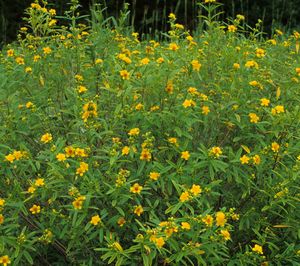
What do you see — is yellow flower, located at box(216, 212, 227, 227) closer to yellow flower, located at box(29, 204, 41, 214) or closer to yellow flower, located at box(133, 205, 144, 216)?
yellow flower, located at box(133, 205, 144, 216)

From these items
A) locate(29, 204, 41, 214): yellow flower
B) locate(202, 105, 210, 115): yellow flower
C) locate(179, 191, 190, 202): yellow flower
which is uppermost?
locate(202, 105, 210, 115): yellow flower

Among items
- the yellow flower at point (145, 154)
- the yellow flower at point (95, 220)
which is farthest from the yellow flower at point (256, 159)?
the yellow flower at point (95, 220)

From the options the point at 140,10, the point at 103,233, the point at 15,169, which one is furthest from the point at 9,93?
the point at 140,10

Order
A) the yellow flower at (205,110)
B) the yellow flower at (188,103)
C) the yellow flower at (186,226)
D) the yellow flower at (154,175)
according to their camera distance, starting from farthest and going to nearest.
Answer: the yellow flower at (205,110)
the yellow flower at (188,103)
the yellow flower at (154,175)
the yellow flower at (186,226)

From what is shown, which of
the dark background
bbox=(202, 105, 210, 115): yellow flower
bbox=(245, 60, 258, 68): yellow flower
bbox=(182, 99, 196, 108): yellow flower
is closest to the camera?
bbox=(182, 99, 196, 108): yellow flower

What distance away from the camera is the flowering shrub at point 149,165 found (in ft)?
7.34

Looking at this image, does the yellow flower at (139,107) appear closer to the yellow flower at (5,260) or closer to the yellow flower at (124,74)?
the yellow flower at (124,74)

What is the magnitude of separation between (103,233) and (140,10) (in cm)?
517

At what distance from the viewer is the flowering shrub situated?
7.34 ft

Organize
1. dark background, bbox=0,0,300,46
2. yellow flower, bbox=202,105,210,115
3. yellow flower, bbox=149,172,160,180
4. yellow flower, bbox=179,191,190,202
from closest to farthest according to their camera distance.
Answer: yellow flower, bbox=179,191,190,202 → yellow flower, bbox=149,172,160,180 → yellow flower, bbox=202,105,210,115 → dark background, bbox=0,0,300,46

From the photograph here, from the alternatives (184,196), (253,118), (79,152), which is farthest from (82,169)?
(253,118)

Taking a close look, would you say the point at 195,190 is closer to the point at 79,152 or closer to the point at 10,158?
the point at 79,152

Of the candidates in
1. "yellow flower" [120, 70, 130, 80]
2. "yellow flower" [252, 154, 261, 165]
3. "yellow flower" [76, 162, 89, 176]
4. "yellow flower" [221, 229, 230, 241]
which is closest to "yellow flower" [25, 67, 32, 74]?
"yellow flower" [120, 70, 130, 80]

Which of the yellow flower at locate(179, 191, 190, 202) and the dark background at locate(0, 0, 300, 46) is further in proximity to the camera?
the dark background at locate(0, 0, 300, 46)
